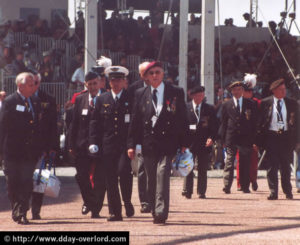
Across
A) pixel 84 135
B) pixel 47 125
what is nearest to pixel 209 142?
pixel 84 135

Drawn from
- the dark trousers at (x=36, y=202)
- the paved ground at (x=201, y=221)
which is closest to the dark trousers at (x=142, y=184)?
the paved ground at (x=201, y=221)

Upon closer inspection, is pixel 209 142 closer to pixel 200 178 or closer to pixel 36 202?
pixel 200 178

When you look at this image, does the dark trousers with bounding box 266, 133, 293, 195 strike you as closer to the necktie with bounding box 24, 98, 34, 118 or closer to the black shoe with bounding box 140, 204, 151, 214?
the black shoe with bounding box 140, 204, 151, 214

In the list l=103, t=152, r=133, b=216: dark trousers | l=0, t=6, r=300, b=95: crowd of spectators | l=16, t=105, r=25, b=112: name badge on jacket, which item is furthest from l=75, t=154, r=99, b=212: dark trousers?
l=0, t=6, r=300, b=95: crowd of spectators

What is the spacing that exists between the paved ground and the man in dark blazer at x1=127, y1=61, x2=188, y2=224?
60 centimetres

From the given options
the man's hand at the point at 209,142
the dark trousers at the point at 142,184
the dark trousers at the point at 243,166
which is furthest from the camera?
the dark trousers at the point at 243,166

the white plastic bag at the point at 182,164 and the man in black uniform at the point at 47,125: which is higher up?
the man in black uniform at the point at 47,125

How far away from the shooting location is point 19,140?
11156 mm

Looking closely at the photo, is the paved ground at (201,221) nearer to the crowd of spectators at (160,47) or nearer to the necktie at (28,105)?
the necktie at (28,105)

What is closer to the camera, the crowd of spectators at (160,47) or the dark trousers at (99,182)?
the dark trousers at (99,182)

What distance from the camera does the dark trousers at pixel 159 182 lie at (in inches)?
417

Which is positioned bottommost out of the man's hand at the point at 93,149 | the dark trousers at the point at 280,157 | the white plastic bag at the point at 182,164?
the dark trousers at the point at 280,157

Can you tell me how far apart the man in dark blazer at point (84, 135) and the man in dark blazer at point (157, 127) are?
1052mm

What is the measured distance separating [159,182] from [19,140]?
1.69 meters
